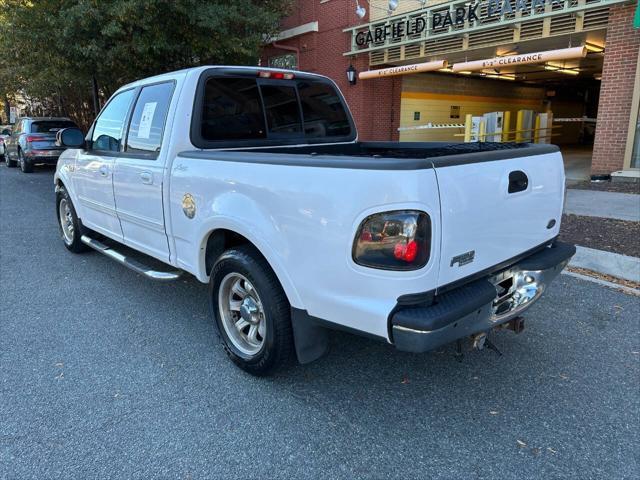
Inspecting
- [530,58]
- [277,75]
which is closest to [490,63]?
[530,58]

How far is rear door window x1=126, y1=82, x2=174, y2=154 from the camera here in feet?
12.4

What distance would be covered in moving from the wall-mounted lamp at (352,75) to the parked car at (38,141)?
8.78 metres

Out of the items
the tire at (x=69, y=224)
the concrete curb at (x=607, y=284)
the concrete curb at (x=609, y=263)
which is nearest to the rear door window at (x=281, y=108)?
the tire at (x=69, y=224)

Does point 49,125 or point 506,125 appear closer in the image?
point 49,125


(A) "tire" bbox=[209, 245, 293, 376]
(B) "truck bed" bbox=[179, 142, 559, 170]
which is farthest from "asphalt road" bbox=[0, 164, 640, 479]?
(B) "truck bed" bbox=[179, 142, 559, 170]

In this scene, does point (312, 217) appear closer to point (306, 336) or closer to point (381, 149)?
point (306, 336)

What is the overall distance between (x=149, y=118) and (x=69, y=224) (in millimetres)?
2955

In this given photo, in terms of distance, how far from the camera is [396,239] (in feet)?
7.44

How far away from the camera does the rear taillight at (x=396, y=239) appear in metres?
2.24

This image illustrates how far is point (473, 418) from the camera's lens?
109 inches

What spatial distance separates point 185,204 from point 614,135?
10224 millimetres

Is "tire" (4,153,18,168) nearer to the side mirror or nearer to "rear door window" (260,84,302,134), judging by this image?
the side mirror

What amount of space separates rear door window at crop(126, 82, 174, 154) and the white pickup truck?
0.02 metres

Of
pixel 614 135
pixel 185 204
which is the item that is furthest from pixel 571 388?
pixel 614 135
